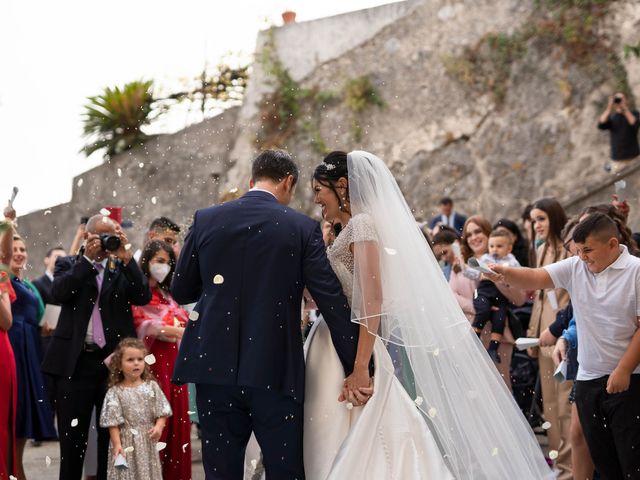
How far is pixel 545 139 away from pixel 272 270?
914 centimetres

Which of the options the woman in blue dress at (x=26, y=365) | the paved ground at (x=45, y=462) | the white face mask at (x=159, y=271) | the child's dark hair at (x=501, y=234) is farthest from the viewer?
the paved ground at (x=45, y=462)

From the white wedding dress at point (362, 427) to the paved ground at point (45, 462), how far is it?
3032mm

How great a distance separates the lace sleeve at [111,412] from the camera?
233 inches

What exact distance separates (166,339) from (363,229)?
8.72 ft

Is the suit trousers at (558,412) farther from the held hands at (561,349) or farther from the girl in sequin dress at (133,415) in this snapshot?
the girl in sequin dress at (133,415)

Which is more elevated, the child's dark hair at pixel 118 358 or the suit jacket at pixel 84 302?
the suit jacket at pixel 84 302

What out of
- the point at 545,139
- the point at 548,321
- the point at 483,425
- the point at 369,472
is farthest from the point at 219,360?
the point at 545,139

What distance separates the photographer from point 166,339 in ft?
22.0

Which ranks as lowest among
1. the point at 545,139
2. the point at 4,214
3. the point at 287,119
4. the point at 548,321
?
the point at 548,321

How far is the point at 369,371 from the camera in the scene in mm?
4453

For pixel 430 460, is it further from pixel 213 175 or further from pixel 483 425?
pixel 213 175

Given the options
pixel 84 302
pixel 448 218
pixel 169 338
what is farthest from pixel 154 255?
pixel 448 218

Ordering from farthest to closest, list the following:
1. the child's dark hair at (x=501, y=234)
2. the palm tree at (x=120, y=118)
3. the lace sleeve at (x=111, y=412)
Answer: the palm tree at (x=120, y=118) < the child's dark hair at (x=501, y=234) < the lace sleeve at (x=111, y=412)

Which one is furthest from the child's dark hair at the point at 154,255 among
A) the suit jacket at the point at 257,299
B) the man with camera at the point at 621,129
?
the man with camera at the point at 621,129
